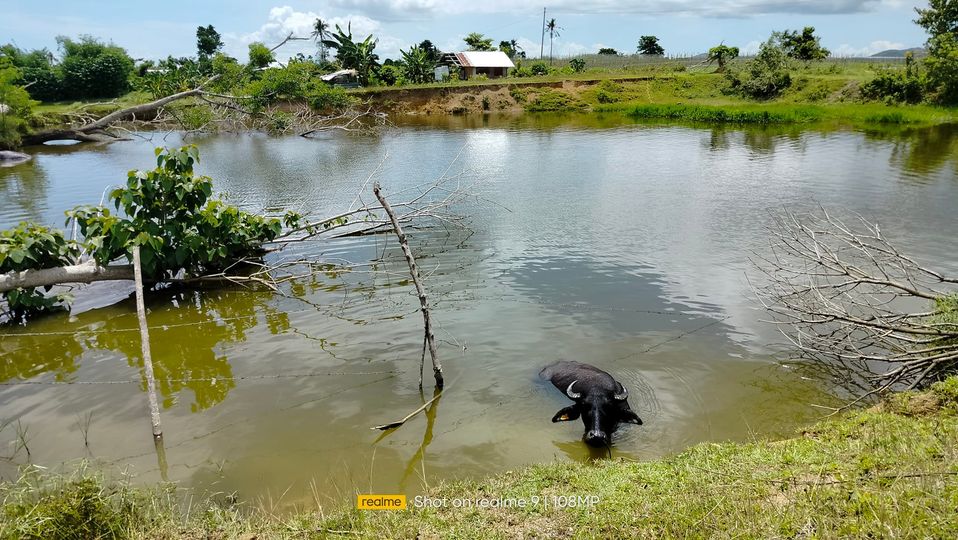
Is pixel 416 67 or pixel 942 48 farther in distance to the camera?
pixel 416 67

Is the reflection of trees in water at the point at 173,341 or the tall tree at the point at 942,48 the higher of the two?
the tall tree at the point at 942,48

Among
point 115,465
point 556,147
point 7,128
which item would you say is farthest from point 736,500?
point 7,128

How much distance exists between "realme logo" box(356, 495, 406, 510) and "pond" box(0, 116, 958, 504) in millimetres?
165

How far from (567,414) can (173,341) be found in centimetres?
650

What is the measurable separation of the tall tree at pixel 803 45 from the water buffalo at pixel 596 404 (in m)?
56.8

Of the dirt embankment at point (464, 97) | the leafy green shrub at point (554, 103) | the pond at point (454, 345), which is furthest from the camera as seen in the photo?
the dirt embankment at point (464, 97)

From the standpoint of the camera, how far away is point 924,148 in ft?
81.0

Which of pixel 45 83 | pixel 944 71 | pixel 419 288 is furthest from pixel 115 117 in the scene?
pixel 944 71

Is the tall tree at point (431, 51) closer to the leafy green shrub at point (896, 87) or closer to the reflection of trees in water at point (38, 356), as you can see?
the leafy green shrub at point (896, 87)

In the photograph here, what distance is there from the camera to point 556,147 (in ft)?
94.6

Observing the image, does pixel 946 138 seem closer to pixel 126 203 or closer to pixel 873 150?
pixel 873 150

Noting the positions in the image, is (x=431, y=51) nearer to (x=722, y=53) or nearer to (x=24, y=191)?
(x=722, y=53)

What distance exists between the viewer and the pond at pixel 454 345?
6367mm

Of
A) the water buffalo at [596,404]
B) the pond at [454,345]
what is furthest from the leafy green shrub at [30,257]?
the water buffalo at [596,404]
